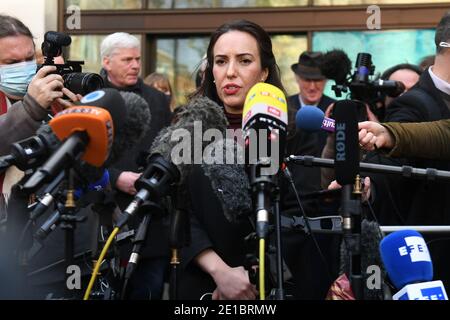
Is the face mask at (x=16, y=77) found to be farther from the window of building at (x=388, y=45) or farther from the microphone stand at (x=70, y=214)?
the window of building at (x=388, y=45)

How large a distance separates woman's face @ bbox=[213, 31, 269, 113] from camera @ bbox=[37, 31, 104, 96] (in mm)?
594

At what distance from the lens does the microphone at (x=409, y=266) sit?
3.40 m

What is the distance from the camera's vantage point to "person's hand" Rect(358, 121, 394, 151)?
395cm

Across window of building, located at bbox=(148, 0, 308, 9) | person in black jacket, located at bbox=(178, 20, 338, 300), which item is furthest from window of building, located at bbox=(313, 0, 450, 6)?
person in black jacket, located at bbox=(178, 20, 338, 300)

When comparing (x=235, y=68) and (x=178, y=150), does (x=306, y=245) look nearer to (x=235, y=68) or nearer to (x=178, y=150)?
(x=235, y=68)

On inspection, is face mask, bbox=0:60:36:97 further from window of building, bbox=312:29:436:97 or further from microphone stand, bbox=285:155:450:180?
window of building, bbox=312:29:436:97

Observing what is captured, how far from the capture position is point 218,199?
4039mm

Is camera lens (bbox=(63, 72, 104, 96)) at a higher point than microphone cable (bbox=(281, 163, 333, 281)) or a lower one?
higher

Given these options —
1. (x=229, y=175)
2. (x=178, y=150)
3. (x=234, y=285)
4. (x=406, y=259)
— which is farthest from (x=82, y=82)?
(x=406, y=259)

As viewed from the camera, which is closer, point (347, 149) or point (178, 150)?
point (347, 149)

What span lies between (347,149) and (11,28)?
2348mm
